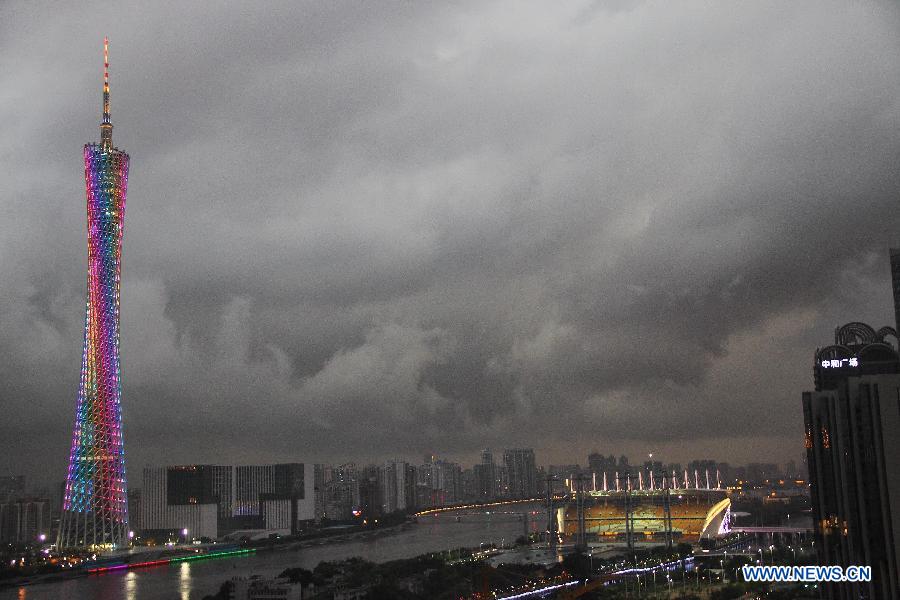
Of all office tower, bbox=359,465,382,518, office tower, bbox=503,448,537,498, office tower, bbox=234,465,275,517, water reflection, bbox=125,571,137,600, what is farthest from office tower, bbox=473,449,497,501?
water reflection, bbox=125,571,137,600

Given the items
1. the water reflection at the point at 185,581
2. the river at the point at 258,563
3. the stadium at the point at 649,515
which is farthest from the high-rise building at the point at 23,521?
the stadium at the point at 649,515

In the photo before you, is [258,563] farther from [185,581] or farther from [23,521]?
[23,521]

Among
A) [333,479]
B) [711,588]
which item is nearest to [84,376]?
[711,588]

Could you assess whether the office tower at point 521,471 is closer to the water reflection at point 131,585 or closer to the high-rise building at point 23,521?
the high-rise building at point 23,521

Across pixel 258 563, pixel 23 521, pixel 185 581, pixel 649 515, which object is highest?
pixel 23 521

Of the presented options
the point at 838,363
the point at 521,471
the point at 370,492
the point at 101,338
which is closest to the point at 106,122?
the point at 101,338
